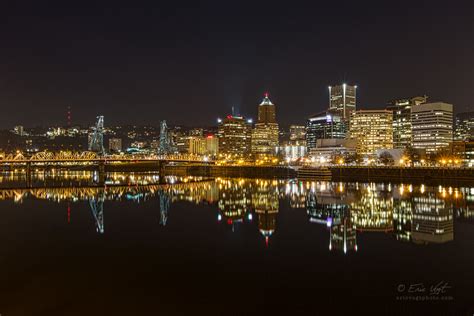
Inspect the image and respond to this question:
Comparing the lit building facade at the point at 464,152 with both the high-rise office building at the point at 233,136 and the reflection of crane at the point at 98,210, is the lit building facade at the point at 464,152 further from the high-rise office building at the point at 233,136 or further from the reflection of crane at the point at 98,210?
the high-rise office building at the point at 233,136

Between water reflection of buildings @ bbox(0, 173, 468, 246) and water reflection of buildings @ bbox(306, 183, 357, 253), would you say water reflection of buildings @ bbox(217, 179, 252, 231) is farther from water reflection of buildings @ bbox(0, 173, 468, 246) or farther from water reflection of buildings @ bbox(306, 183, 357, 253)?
water reflection of buildings @ bbox(306, 183, 357, 253)

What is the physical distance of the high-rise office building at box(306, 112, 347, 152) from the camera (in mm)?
178000

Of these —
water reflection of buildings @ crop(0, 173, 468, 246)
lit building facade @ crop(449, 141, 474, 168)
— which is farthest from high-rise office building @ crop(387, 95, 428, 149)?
water reflection of buildings @ crop(0, 173, 468, 246)

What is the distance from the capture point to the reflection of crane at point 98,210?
27.2 m

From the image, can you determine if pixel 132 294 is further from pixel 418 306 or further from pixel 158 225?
pixel 158 225

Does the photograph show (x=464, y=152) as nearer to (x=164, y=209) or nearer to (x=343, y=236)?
(x=164, y=209)

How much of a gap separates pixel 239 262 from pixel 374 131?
520ft

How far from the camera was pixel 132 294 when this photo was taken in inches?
527

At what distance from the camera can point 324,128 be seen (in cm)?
18162

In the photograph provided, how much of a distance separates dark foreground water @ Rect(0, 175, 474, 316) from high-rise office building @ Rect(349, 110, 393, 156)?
136 meters

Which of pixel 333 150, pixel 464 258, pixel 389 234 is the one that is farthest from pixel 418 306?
pixel 333 150

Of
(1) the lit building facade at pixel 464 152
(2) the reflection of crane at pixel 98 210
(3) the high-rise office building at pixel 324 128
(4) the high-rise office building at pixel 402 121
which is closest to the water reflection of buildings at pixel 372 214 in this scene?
(2) the reflection of crane at pixel 98 210

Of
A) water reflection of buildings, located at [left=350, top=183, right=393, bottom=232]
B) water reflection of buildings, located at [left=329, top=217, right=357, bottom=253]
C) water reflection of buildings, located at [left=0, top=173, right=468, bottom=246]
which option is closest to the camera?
water reflection of buildings, located at [left=329, top=217, right=357, bottom=253]

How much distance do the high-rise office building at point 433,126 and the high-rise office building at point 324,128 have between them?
1426 inches
